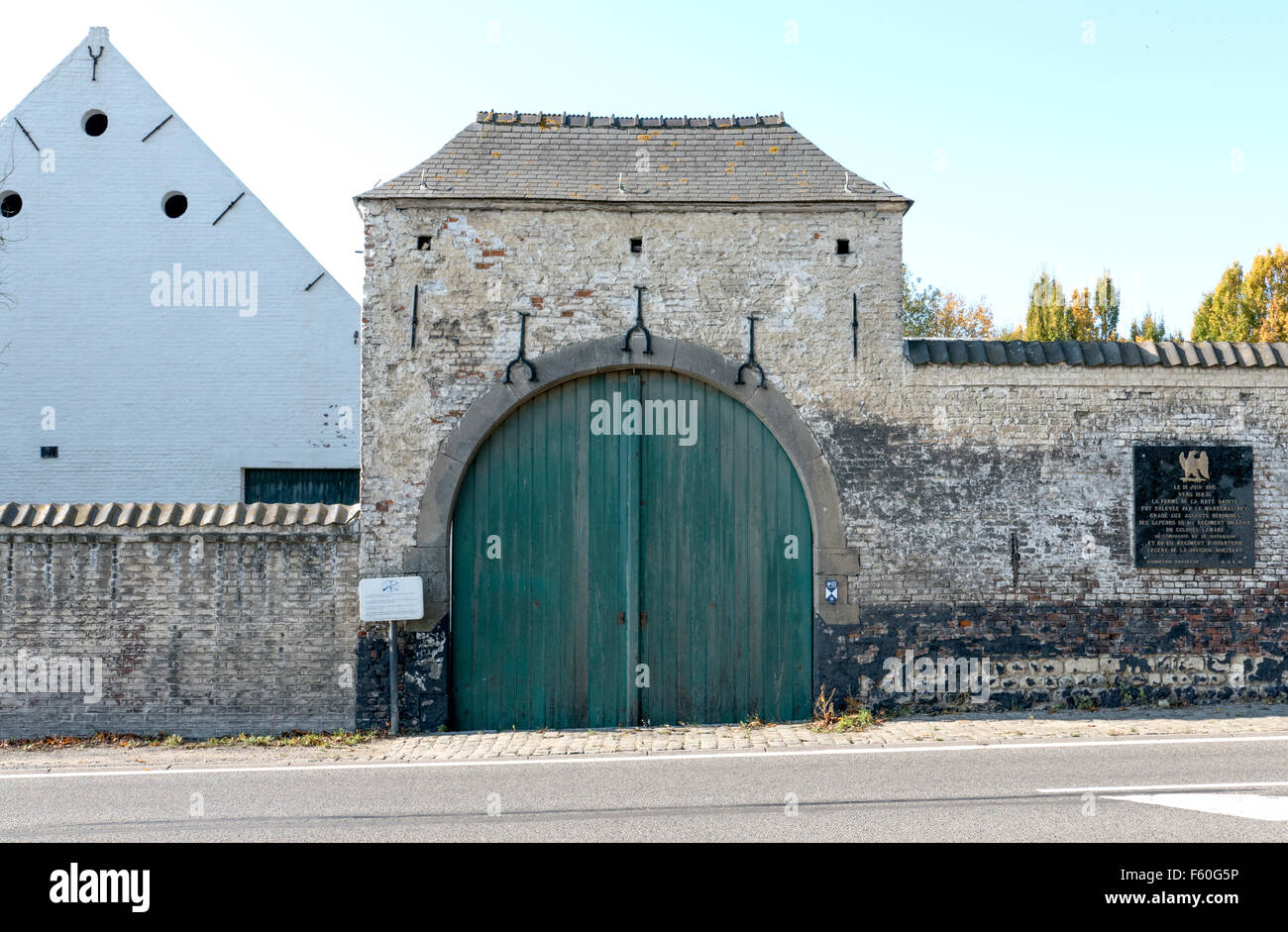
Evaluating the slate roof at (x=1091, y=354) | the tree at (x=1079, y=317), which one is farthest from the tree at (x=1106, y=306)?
the slate roof at (x=1091, y=354)

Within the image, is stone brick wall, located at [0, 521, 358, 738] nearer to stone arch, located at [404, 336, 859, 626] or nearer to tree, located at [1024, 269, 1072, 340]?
stone arch, located at [404, 336, 859, 626]

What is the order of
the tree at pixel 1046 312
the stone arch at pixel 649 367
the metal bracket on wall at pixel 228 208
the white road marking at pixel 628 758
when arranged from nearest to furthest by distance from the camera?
the white road marking at pixel 628 758, the stone arch at pixel 649 367, the metal bracket on wall at pixel 228 208, the tree at pixel 1046 312

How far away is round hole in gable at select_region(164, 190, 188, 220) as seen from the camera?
15.1 metres

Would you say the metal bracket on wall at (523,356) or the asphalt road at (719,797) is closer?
the asphalt road at (719,797)

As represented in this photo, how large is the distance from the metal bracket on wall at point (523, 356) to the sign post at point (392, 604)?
78.3 inches

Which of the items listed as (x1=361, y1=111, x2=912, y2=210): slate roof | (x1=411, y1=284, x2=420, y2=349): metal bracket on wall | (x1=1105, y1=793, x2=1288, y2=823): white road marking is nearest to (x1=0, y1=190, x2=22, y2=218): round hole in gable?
(x1=361, y1=111, x2=912, y2=210): slate roof

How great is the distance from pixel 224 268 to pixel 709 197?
836 centimetres

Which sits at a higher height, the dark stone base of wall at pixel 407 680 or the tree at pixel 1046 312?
the tree at pixel 1046 312

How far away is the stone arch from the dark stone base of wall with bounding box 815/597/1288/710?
47cm

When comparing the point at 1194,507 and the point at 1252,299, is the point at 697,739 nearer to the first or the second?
the point at 1194,507

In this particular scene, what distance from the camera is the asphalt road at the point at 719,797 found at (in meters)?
5.62

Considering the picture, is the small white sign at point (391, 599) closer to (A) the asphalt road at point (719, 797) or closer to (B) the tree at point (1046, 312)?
(A) the asphalt road at point (719, 797)

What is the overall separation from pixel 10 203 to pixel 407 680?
10.5 m

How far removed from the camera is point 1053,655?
9508 millimetres
